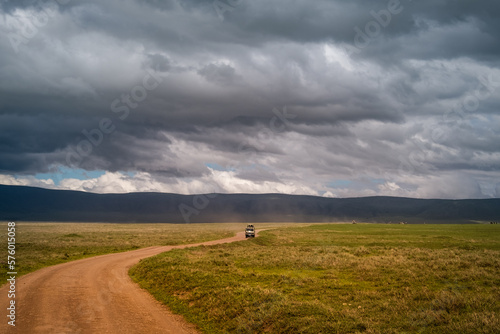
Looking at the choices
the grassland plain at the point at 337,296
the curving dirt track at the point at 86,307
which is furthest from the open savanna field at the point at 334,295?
the curving dirt track at the point at 86,307

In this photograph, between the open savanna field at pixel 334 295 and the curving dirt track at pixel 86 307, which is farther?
the curving dirt track at pixel 86 307

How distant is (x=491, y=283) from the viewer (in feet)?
65.2

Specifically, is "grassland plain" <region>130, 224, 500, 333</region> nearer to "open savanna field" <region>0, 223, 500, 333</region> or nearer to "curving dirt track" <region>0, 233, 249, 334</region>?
"open savanna field" <region>0, 223, 500, 333</region>

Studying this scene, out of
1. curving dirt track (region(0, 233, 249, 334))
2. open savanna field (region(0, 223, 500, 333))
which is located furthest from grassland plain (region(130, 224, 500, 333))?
curving dirt track (region(0, 233, 249, 334))

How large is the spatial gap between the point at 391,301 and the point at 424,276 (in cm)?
738

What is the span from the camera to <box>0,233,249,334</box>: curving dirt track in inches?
519

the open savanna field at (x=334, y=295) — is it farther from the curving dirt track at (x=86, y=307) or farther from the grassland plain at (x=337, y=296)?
the curving dirt track at (x=86, y=307)

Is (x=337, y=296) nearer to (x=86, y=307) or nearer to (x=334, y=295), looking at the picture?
(x=334, y=295)

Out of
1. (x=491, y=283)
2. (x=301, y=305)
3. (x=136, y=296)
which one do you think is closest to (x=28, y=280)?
(x=136, y=296)

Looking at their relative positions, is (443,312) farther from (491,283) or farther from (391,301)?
(491,283)

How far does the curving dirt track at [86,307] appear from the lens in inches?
519

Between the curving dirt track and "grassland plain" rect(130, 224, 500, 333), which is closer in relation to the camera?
"grassland plain" rect(130, 224, 500, 333)

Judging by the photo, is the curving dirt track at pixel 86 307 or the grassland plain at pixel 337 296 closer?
the grassland plain at pixel 337 296

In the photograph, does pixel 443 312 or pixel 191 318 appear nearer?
pixel 443 312
